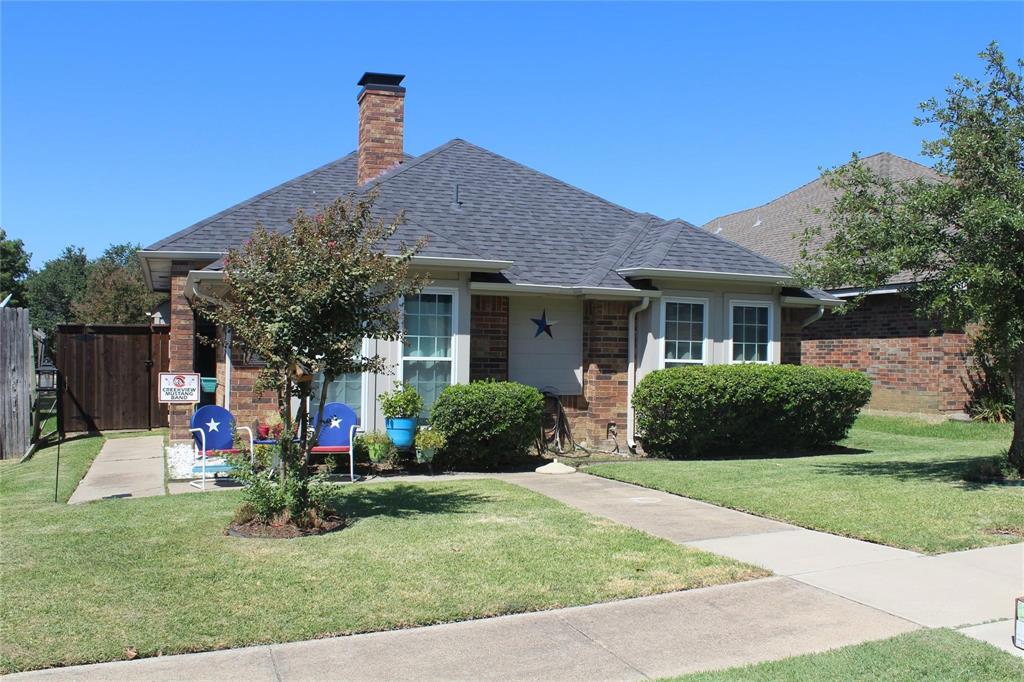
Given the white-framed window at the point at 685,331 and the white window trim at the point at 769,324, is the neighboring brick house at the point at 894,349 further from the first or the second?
the white-framed window at the point at 685,331

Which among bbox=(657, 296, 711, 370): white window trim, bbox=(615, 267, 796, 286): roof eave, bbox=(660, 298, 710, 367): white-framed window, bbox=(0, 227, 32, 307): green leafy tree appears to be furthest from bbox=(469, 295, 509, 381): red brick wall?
bbox=(0, 227, 32, 307): green leafy tree

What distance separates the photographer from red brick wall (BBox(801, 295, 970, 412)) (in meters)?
18.1

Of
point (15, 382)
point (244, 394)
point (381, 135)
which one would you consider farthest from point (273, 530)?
point (381, 135)

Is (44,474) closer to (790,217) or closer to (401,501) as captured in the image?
(401,501)

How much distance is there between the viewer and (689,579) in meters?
6.59

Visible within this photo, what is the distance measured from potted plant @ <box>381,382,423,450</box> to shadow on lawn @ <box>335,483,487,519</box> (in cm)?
130

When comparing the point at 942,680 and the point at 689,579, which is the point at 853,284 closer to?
the point at 689,579

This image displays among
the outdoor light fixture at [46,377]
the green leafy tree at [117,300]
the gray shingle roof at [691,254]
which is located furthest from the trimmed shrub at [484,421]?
the green leafy tree at [117,300]

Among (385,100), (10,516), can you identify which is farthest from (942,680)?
(385,100)

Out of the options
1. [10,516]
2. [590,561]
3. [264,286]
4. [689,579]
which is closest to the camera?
[689,579]

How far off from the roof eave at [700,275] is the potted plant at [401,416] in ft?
14.6

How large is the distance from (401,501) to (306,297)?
2.91m

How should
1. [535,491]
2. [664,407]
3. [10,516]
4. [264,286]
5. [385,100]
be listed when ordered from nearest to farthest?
[264,286]
[10,516]
[535,491]
[664,407]
[385,100]

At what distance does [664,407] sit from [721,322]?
7.30ft
